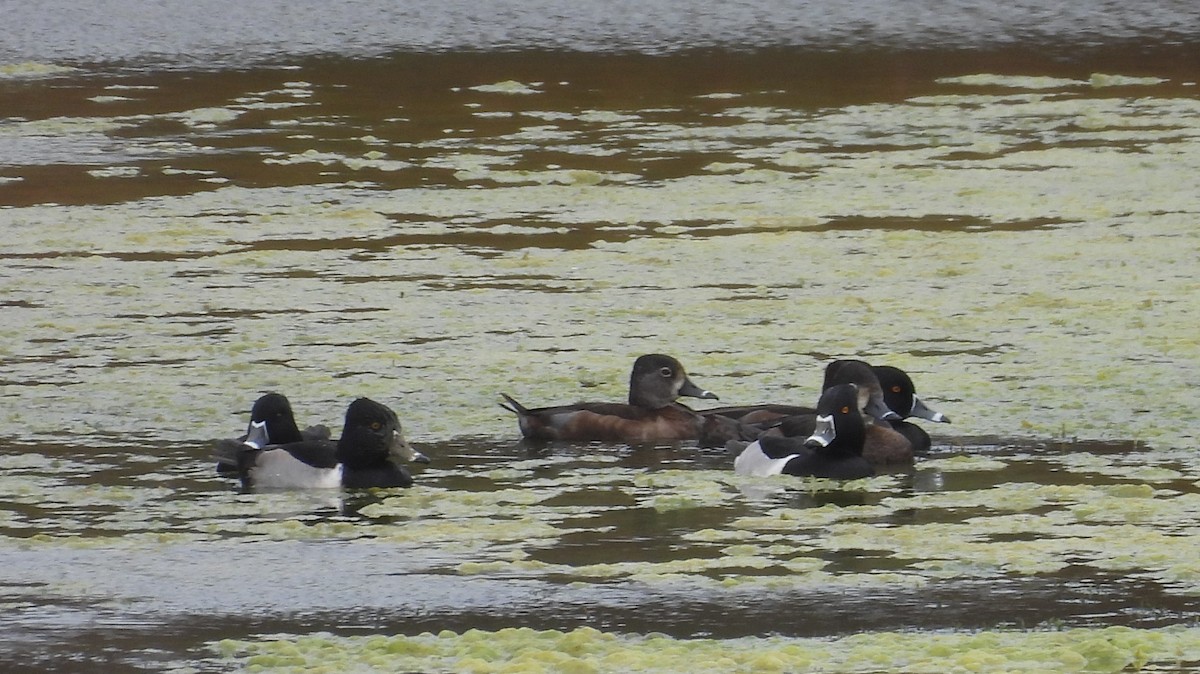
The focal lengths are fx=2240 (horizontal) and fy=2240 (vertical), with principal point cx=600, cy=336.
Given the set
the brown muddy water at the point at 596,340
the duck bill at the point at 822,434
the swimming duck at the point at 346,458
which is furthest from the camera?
the duck bill at the point at 822,434

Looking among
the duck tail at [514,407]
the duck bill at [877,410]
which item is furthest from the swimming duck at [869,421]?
the duck tail at [514,407]

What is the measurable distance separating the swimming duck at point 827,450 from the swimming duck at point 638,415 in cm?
77

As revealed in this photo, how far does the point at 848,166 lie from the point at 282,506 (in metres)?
8.78

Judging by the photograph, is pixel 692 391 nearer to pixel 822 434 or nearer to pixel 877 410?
pixel 877 410

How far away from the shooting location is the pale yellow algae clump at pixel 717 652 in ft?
19.7

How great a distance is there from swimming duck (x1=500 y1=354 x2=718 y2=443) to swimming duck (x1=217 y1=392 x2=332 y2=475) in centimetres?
91

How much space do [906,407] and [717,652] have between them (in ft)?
10.6

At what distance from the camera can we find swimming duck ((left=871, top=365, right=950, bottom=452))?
9.13 m

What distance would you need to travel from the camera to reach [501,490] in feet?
27.5

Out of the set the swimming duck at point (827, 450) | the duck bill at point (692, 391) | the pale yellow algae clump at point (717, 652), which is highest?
the duck bill at point (692, 391)

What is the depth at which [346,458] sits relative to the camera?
8.59 metres

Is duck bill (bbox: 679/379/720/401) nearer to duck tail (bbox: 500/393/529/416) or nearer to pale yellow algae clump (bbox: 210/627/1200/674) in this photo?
duck tail (bbox: 500/393/529/416)

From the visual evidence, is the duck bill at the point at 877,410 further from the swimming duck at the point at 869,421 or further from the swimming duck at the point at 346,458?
the swimming duck at the point at 346,458

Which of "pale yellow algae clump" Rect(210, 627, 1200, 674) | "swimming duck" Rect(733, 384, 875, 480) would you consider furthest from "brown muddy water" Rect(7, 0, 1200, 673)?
"swimming duck" Rect(733, 384, 875, 480)
